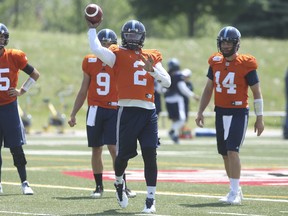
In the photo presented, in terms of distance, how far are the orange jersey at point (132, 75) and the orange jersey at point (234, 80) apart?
1294 mm

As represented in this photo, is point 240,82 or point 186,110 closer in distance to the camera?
point 240,82

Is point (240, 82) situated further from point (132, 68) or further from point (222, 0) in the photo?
point (222, 0)

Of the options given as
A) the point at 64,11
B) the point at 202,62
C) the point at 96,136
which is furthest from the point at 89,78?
the point at 64,11

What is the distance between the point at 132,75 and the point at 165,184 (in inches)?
139

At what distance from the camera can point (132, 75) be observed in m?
11.1

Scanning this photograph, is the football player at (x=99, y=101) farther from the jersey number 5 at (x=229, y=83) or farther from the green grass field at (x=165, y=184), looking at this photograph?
the jersey number 5 at (x=229, y=83)

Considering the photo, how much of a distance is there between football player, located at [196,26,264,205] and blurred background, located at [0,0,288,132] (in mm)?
19517

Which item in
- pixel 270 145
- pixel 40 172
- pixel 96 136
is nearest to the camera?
pixel 96 136

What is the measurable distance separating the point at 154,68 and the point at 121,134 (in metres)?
0.87

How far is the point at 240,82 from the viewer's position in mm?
12109

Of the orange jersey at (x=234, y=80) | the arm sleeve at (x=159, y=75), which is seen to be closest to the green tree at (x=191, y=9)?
the orange jersey at (x=234, y=80)

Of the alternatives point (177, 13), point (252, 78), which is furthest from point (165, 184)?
point (177, 13)

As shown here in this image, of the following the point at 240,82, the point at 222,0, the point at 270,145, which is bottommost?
the point at 270,145

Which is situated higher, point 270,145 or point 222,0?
point 222,0
